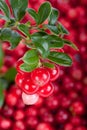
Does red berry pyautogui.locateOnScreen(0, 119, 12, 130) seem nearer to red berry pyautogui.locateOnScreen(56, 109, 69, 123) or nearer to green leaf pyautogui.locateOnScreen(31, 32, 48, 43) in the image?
red berry pyautogui.locateOnScreen(56, 109, 69, 123)

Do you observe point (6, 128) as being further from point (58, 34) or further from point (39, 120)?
point (58, 34)

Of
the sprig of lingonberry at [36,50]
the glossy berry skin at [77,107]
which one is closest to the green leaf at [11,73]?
the glossy berry skin at [77,107]

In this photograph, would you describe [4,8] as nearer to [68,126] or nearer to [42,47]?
[42,47]

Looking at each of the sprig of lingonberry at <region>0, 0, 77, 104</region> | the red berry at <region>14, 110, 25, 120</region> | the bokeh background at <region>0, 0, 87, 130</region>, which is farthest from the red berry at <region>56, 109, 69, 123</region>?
the sprig of lingonberry at <region>0, 0, 77, 104</region>

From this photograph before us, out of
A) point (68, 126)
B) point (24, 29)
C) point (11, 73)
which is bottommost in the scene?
point (68, 126)

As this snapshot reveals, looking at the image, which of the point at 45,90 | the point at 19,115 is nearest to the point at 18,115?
the point at 19,115

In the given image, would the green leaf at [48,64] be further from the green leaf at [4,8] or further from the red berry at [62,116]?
the red berry at [62,116]

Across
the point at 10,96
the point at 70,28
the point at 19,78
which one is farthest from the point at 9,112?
the point at 19,78
